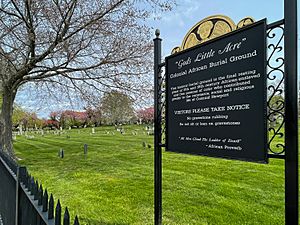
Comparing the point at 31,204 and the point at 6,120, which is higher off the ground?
the point at 6,120

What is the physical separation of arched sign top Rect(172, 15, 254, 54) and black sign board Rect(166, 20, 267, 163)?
170 mm

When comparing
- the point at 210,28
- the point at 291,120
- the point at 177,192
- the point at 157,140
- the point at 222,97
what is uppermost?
the point at 210,28

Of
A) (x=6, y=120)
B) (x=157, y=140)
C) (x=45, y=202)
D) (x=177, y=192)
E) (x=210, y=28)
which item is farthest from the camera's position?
(x=6, y=120)

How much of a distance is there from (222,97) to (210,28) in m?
0.96

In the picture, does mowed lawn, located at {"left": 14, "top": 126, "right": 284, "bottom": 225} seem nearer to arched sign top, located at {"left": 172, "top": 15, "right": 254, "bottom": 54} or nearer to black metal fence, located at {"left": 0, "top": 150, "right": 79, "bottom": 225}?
black metal fence, located at {"left": 0, "top": 150, "right": 79, "bottom": 225}

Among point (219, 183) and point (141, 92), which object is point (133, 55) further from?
point (219, 183)

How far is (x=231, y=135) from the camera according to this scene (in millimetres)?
2898

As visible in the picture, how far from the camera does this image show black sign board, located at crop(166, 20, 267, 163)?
8.68 feet

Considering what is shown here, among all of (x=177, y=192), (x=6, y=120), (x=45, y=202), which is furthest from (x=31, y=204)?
(x=6, y=120)

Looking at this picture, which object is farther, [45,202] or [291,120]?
[291,120]

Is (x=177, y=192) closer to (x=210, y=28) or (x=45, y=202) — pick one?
(x=210, y=28)

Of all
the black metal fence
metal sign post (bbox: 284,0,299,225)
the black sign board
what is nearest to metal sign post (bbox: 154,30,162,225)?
the black sign board

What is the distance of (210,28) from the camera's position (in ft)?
11.4

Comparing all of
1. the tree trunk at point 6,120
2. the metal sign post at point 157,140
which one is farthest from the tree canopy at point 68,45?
the metal sign post at point 157,140
